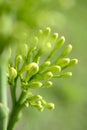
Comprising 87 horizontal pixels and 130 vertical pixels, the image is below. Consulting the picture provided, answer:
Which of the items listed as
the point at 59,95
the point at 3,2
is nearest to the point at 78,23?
the point at 59,95

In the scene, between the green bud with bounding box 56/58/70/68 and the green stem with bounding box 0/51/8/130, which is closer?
the green stem with bounding box 0/51/8/130

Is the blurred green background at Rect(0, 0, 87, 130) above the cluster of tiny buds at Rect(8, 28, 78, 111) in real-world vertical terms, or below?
below

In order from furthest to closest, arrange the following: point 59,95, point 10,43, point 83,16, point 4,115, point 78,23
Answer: point 83,16, point 78,23, point 59,95, point 4,115, point 10,43

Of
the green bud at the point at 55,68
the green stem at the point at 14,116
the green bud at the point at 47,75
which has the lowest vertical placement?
the green stem at the point at 14,116

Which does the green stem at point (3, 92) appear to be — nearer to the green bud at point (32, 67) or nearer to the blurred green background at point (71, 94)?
the green bud at point (32, 67)

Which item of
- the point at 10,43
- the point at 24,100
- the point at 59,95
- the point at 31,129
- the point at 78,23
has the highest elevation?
the point at 10,43

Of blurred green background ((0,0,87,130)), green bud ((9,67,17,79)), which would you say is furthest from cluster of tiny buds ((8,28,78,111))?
blurred green background ((0,0,87,130))

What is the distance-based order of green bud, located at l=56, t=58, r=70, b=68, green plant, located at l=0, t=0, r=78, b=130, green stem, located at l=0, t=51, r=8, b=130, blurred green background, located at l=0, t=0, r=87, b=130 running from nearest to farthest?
green plant, located at l=0, t=0, r=78, b=130 → green stem, located at l=0, t=51, r=8, b=130 → green bud, located at l=56, t=58, r=70, b=68 → blurred green background, located at l=0, t=0, r=87, b=130

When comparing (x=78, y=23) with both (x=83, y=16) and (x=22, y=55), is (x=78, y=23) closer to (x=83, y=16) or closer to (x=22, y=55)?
(x=83, y=16)

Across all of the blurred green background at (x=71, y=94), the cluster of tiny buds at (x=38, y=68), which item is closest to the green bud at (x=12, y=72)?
the cluster of tiny buds at (x=38, y=68)

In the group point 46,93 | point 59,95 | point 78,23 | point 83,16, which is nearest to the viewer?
point 59,95

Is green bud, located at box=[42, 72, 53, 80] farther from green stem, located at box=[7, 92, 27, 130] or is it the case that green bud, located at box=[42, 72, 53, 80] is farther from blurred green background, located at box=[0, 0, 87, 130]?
blurred green background, located at box=[0, 0, 87, 130]
